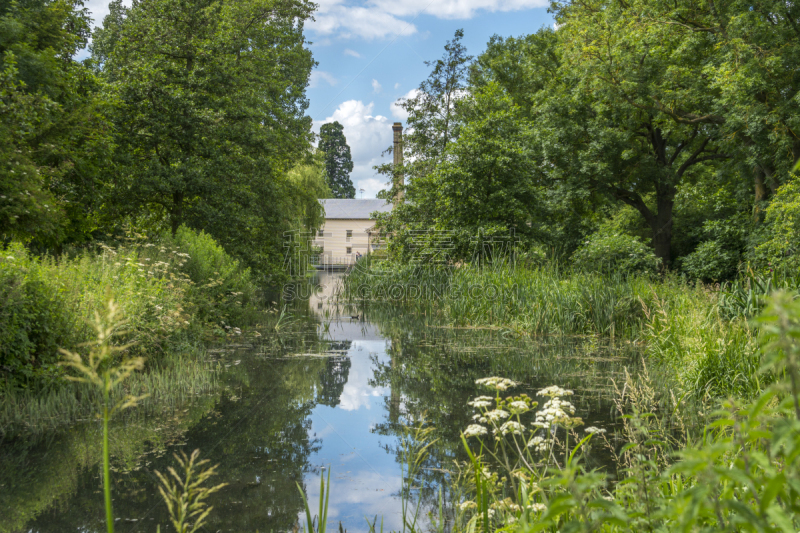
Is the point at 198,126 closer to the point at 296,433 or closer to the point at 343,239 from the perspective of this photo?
the point at 296,433

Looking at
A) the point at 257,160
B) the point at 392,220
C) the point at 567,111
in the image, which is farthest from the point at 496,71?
the point at 257,160

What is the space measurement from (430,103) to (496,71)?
10.3 feet

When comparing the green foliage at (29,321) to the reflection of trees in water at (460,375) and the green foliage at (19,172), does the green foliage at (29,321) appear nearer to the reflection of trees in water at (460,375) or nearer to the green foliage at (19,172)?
the green foliage at (19,172)

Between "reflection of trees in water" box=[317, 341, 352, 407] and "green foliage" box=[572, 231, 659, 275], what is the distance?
7467mm

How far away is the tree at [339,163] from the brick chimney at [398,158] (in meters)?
36.7

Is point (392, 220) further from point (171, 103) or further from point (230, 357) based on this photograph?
point (230, 357)

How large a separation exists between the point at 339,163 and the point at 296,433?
65398 mm

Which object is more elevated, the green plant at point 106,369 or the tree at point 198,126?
the tree at point 198,126

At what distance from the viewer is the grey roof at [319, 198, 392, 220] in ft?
170

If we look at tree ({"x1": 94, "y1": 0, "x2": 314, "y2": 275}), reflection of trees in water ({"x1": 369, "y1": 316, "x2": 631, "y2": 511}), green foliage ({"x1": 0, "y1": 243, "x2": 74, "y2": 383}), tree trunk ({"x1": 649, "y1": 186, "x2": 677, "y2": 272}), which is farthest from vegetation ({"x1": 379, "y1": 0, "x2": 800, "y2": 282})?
green foliage ({"x1": 0, "y1": 243, "x2": 74, "y2": 383})

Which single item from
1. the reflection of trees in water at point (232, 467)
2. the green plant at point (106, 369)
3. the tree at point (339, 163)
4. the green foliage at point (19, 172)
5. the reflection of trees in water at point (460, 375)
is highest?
the tree at point (339, 163)

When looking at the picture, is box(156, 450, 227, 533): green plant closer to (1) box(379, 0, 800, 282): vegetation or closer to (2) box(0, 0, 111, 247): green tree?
(2) box(0, 0, 111, 247): green tree

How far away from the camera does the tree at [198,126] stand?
553 inches

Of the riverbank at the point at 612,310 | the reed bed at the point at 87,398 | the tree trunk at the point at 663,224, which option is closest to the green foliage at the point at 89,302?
the reed bed at the point at 87,398
